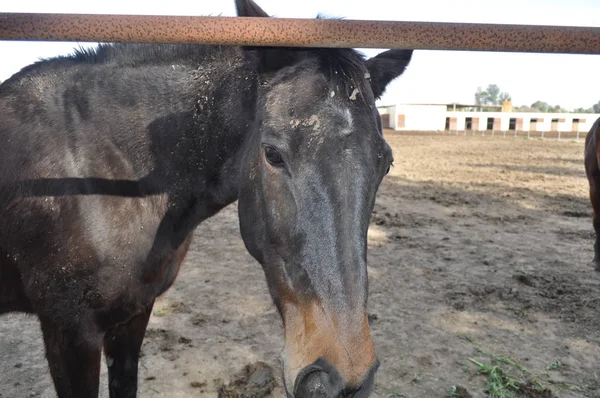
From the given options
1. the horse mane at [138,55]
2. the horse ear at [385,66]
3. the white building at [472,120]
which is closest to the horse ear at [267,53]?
the horse mane at [138,55]

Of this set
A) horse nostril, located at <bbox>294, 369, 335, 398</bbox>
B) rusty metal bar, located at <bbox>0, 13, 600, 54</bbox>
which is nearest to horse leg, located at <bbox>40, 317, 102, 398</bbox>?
horse nostril, located at <bbox>294, 369, 335, 398</bbox>

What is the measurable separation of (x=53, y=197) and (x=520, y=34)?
2014 millimetres

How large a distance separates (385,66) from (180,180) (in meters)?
1.14

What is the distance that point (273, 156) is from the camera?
67.6 inches

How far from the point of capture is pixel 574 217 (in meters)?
8.91

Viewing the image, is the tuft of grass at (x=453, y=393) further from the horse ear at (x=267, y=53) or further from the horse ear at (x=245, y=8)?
the horse ear at (x=245, y=8)

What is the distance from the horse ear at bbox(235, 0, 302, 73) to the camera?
1.79 meters

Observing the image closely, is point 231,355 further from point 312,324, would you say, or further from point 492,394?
point 312,324

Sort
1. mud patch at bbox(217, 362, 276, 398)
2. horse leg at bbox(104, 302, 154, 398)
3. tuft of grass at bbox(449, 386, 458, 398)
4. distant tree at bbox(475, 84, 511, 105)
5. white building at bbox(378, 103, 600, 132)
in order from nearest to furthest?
horse leg at bbox(104, 302, 154, 398) → mud patch at bbox(217, 362, 276, 398) → tuft of grass at bbox(449, 386, 458, 398) → white building at bbox(378, 103, 600, 132) → distant tree at bbox(475, 84, 511, 105)

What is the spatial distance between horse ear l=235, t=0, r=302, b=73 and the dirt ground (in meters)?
2.38

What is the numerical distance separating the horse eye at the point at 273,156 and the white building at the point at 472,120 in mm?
46037

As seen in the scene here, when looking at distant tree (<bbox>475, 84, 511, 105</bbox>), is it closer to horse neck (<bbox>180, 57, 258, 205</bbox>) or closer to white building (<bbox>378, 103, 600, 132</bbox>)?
white building (<bbox>378, 103, 600, 132</bbox>)

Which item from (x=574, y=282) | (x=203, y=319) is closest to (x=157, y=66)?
(x=203, y=319)

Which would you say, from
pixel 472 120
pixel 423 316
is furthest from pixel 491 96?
pixel 423 316
